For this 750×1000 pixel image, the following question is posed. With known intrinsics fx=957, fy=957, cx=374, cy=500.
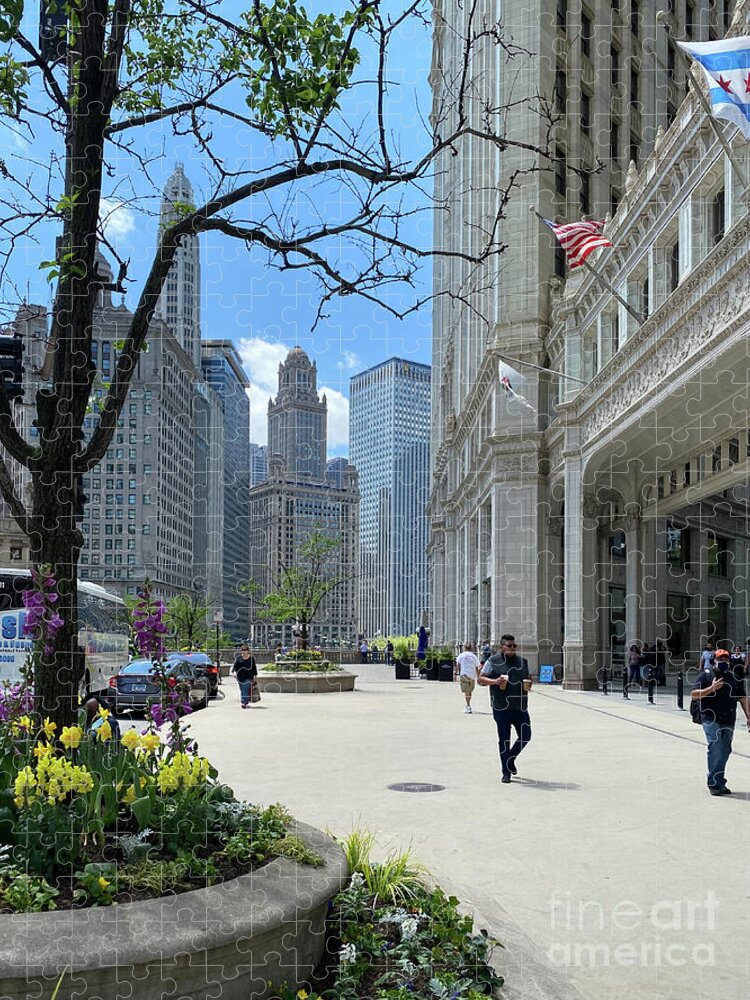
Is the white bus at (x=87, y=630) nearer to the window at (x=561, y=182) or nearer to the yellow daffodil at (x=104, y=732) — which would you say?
the yellow daffodil at (x=104, y=732)

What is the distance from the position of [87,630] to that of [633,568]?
69.0 feet

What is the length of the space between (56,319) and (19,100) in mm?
1529

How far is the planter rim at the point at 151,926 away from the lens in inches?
170

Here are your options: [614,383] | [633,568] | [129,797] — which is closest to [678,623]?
[633,568]

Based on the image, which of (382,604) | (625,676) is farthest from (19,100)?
(382,604)

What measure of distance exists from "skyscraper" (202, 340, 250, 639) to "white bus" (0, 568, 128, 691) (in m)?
4.10

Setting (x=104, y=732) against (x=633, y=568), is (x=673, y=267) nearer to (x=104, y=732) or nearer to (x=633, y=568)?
(x=633, y=568)

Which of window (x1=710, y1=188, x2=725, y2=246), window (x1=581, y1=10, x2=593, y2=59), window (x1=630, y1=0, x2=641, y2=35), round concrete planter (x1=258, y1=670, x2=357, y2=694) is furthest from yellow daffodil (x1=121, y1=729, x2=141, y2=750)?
window (x1=630, y1=0, x2=641, y2=35)

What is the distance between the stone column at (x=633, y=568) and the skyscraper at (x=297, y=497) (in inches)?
437

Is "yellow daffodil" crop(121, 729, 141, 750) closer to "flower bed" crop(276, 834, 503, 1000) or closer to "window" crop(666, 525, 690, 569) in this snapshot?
"flower bed" crop(276, 834, 503, 1000)

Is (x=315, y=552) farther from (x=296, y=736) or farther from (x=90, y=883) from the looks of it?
(x=90, y=883)

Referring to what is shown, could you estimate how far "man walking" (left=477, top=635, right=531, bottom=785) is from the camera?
551 inches

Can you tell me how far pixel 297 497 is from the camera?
105 feet
